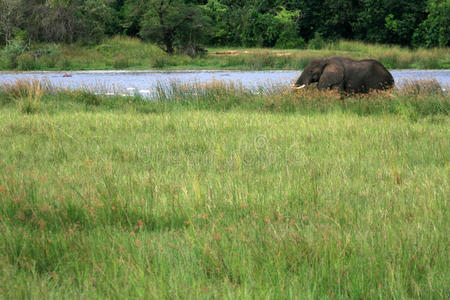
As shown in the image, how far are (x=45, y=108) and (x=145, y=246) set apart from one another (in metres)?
8.26

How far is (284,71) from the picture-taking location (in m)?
26.2

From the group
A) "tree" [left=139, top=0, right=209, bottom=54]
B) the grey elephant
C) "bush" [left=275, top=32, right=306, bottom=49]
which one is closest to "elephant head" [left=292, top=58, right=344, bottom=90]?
the grey elephant

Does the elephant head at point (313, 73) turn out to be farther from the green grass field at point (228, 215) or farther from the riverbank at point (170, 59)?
the riverbank at point (170, 59)

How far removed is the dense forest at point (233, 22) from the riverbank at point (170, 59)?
162cm

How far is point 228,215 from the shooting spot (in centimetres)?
345

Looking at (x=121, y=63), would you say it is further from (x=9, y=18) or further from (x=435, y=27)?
(x=435, y=27)

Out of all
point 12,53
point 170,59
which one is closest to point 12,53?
point 12,53

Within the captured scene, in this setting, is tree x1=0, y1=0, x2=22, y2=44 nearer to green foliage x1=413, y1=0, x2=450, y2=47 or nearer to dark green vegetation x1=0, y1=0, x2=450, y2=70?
dark green vegetation x1=0, y1=0, x2=450, y2=70

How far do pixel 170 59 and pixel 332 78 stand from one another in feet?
61.7

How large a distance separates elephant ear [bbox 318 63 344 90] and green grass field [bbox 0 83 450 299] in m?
5.12

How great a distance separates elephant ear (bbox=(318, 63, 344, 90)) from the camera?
12.1 m

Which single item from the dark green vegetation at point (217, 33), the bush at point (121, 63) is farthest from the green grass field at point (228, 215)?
the bush at point (121, 63)

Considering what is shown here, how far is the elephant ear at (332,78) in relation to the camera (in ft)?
39.8

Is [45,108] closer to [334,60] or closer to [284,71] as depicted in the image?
[334,60]
